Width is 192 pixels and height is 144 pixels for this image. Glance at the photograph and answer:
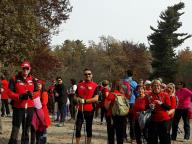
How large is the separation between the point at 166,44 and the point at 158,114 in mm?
54292

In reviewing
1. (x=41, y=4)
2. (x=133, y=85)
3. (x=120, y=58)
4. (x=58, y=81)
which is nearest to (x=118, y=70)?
(x=120, y=58)

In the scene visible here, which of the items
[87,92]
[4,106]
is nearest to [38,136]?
[87,92]

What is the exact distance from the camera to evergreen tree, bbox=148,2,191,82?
6412cm

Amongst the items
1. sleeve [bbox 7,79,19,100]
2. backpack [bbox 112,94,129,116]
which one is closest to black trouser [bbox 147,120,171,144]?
backpack [bbox 112,94,129,116]

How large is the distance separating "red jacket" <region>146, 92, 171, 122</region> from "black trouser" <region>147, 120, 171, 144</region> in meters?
0.11

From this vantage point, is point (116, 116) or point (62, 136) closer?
point (116, 116)

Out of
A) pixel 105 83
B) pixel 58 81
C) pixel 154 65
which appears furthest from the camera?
pixel 154 65

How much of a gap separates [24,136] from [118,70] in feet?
214

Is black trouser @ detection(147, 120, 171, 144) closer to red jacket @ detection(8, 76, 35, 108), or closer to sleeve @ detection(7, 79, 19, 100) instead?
red jacket @ detection(8, 76, 35, 108)

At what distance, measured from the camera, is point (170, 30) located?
218 feet

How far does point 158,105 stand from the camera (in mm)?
10688

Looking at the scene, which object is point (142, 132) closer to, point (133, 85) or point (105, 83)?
point (133, 85)

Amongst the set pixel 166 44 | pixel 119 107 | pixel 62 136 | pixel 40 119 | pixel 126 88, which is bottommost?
pixel 62 136

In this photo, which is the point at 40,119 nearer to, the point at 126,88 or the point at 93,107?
the point at 93,107
